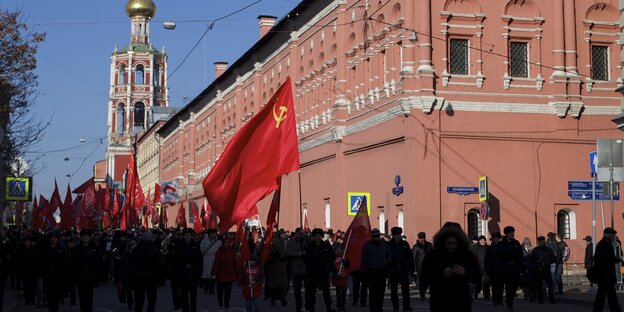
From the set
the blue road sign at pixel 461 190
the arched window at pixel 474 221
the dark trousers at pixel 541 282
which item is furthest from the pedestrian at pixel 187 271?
the arched window at pixel 474 221

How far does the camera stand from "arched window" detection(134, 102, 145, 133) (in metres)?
153

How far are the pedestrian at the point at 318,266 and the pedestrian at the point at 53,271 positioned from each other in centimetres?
518

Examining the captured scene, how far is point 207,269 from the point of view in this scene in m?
30.4

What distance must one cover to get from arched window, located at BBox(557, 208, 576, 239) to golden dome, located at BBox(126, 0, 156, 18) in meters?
113

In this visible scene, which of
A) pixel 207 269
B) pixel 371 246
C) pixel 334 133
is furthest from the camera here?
pixel 334 133

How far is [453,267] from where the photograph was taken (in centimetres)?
1208

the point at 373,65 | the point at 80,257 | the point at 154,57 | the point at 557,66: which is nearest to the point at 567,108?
the point at 557,66

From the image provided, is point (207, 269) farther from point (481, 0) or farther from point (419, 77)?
point (481, 0)

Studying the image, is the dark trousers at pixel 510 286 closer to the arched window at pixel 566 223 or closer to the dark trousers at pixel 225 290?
the dark trousers at pixel 225 290

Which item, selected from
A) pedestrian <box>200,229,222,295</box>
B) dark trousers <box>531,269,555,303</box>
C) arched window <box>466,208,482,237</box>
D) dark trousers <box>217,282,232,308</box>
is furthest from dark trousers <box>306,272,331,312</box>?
arched window <box>466,208,482,237</box>

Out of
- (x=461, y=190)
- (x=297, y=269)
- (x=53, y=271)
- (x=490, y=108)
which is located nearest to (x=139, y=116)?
(x=490, y=108)

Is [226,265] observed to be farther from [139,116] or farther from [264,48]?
[139,116]

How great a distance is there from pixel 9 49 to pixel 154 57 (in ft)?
375

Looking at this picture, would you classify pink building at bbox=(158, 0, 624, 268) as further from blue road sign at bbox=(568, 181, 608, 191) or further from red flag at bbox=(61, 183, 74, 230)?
red flag at bbox=(61, 183, 74, 230)
